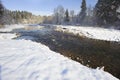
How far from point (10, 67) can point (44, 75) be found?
153 centimetres

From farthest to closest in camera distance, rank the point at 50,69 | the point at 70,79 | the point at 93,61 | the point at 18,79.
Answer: the point at 93,61
the point at 50,69
the point at 70,79
the point at 18,79

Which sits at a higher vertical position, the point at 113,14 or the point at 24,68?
the point at 113,14

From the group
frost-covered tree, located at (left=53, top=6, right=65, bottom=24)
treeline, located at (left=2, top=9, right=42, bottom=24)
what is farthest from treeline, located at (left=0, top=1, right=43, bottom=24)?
frost-covered tree, located at (left=53, top=6, right=65, bottom=24)

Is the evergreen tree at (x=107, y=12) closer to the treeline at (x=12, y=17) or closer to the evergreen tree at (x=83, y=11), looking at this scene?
the evergreen tree at (x=83, y=11)

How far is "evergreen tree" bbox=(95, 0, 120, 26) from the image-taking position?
1672 inches

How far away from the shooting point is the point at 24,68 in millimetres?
6555

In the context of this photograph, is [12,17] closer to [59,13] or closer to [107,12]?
[59,13]

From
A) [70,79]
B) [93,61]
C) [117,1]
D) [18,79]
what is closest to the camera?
[18,79]

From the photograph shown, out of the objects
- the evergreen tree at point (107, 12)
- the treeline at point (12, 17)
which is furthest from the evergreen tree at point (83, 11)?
the treeline at point (12, 17)

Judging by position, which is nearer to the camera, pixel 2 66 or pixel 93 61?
pixel 2 66

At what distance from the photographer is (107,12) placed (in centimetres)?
4478

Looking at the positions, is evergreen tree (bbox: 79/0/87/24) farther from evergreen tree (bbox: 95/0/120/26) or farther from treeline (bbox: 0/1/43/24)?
treeline (bbox: 0/1/43/24)

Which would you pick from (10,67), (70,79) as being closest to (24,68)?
(10,67)

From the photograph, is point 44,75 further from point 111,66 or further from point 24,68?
point 111,66
